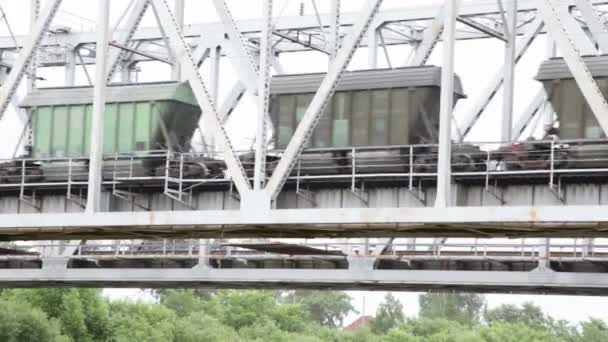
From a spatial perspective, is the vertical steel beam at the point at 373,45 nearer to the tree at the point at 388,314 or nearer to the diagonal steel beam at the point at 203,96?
the diagonal steel beam at the point at 203,96

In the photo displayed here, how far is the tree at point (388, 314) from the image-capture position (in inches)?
6122

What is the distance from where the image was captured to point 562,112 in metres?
34.7

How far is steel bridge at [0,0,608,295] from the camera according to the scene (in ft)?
98.2

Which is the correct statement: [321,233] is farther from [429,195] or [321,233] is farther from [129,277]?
[129,277]

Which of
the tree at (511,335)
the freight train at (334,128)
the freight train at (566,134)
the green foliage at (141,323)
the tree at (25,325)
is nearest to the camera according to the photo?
the freight train at (566,134)

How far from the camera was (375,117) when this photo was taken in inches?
1449

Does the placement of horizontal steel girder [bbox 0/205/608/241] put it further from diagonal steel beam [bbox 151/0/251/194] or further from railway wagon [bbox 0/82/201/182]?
railway wagon [bbox 0/82/201/182]

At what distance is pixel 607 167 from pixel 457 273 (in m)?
15.4

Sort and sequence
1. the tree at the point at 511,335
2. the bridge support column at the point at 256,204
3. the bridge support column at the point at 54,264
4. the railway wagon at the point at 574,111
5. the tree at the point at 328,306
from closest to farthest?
the bridge support column at the point at 256,204
the railway wagon at the point at 574,111
the bridge support column at the point at 54,264
the tree at the point at 511,335
the tree at the point at 328,306

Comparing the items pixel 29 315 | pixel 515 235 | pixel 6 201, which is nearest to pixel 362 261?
pixel 6 201

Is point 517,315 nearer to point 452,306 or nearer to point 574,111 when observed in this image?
point 452,306

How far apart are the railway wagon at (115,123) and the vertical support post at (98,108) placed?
4024mm

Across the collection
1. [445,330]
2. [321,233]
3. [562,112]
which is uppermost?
[562,112]

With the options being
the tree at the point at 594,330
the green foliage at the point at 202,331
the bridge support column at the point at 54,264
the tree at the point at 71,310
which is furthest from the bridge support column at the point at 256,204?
the tree at the point at 594,330
